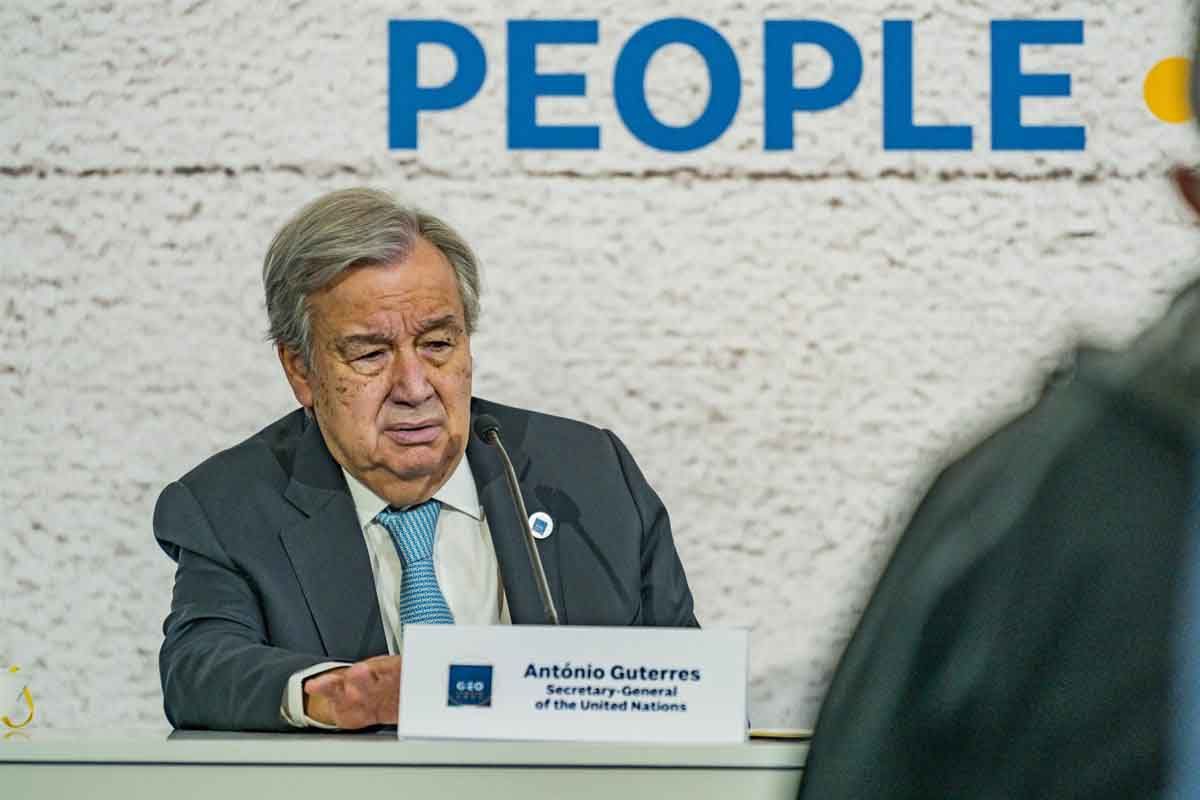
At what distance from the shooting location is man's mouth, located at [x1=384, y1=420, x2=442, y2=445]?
8.30 ft

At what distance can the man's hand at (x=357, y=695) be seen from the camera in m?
1.96

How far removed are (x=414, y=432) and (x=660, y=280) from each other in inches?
35.5

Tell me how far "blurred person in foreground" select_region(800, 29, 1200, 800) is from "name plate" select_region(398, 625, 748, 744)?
1.42 meters

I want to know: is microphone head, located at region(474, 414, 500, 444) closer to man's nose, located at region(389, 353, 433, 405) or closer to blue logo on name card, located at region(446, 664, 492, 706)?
man's nose, located at region(389, 353, 433, 405)

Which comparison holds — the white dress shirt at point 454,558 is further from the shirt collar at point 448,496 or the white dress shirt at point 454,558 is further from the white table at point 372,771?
the white table at point 372,771

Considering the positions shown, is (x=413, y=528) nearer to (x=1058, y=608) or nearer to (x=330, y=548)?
(x=330, y=548)

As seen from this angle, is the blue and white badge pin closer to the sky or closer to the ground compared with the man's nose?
closer to the ground

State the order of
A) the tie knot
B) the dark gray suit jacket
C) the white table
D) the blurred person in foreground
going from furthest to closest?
1. the tie knot
2. the dark gray suit jacket
3. the white table
4. the blurred person in foreground

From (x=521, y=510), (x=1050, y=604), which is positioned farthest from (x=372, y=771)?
(x=1050, y=604)

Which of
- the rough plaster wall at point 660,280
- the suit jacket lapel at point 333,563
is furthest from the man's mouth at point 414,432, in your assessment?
the rough plaster wall at point 660,280

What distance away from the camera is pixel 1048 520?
0.34 m

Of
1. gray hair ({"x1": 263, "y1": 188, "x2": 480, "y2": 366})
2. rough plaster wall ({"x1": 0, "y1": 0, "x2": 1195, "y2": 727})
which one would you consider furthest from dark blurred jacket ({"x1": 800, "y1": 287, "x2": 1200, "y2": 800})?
rough plaster wall ({"x1": 0, "y1": 0, "x2": 1195, "y2": 727})

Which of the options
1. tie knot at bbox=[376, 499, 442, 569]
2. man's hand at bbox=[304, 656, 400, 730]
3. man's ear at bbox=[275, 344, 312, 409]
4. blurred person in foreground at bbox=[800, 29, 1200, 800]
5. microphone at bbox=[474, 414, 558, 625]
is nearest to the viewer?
blurred person in foreground at bbox=[800, 29, 1200, 800]

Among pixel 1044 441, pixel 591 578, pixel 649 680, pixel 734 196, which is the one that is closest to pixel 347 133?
pixel 734 196
